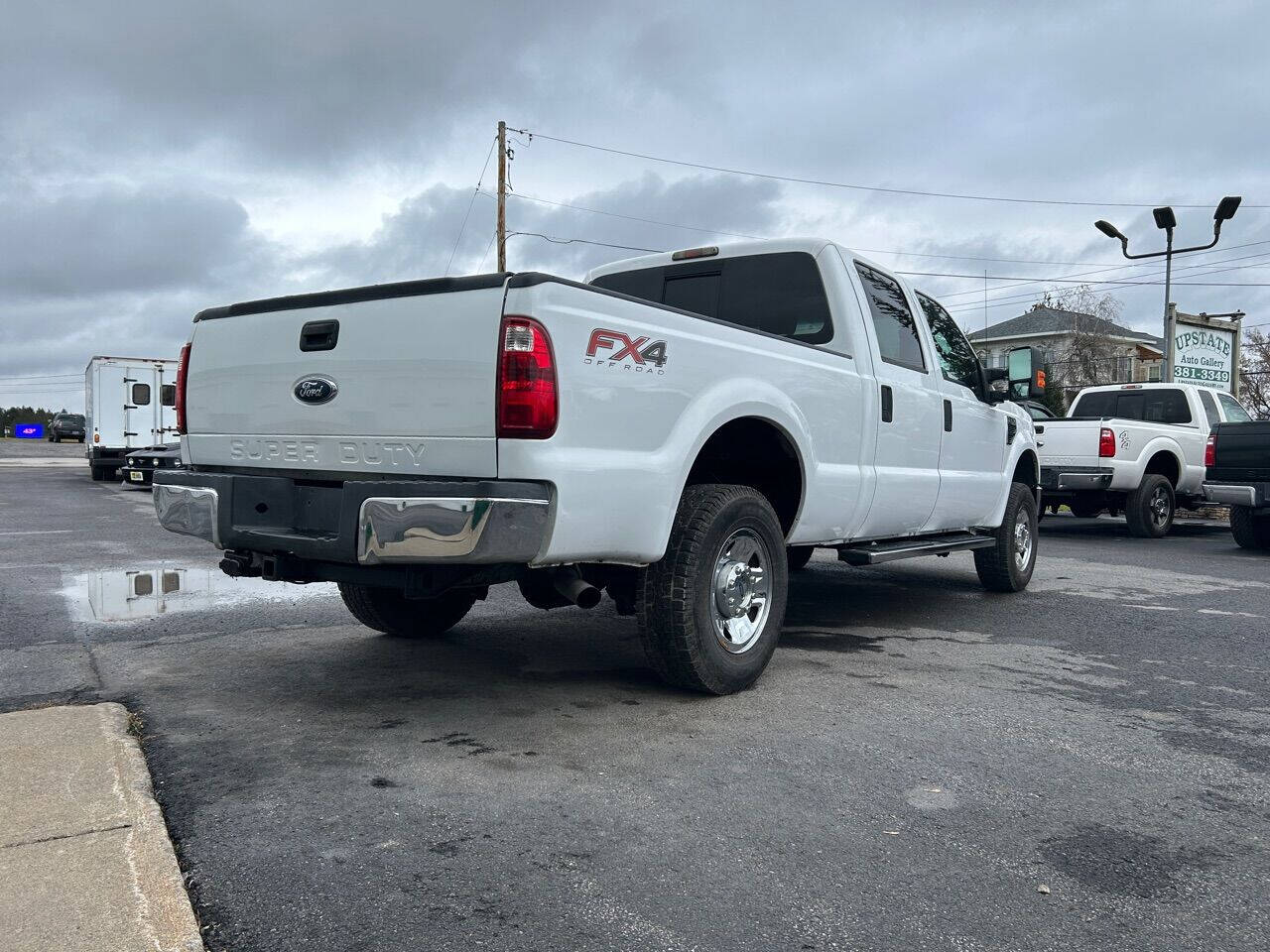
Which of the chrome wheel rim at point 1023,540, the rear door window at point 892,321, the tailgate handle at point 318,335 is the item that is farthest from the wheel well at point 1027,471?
the tailgate handle at point 318,335

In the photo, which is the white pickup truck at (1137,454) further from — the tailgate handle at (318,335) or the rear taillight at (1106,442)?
the tailgate handle at (318,335)

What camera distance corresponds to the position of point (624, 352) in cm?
377

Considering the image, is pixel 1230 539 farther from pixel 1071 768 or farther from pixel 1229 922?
pixel 1229 922

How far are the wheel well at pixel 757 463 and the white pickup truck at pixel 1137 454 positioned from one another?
326 inches

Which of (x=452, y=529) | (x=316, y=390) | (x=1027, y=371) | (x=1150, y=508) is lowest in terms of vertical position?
(x=1150, y=508)

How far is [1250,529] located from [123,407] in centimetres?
2222

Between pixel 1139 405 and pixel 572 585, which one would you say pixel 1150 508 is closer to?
pixel 1139 405

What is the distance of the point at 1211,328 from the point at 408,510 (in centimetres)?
2189

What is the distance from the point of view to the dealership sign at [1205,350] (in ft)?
66.6

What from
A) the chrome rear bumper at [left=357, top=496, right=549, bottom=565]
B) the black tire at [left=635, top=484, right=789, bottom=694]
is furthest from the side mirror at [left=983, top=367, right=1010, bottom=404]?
the chrome rear bumper at [left=357, top=496, right=549, bottom=565]

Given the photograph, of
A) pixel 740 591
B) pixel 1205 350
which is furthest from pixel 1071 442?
pixel 1205 350

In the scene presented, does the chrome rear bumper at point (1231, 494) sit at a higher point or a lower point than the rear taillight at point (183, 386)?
lower

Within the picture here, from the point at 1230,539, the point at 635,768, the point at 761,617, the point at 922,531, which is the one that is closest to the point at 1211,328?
the point at 1230,539

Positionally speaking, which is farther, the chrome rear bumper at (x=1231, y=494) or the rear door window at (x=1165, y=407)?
the rear door window at (x=1165, y=407)
